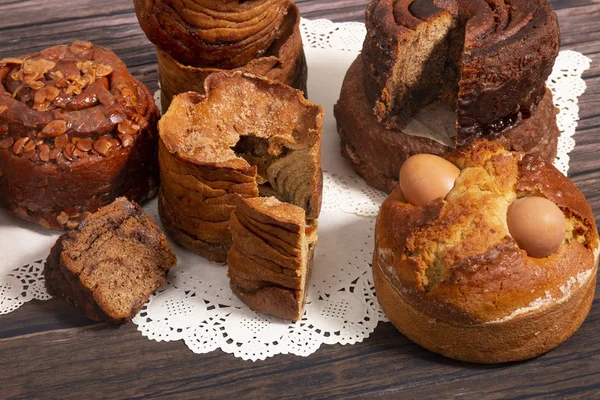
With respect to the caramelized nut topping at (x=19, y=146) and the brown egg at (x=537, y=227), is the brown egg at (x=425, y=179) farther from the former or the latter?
the caramelized nut topping at (x=19, y=146)

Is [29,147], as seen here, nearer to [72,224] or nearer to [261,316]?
[72,224]

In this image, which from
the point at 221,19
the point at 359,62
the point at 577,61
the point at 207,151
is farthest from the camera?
the point at 577,61

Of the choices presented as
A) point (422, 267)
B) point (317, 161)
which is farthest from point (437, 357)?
point (317, 161)

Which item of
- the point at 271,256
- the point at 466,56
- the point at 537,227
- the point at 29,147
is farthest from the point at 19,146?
the point at 537,227

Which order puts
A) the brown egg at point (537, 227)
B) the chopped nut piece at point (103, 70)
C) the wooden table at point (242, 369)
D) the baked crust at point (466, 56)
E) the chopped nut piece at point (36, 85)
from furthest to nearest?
the chopped nut piece at point (103, 70)
the chopped nut piece at point (36, 85)
the baked crust at point (466, 56)
the wooden table at point (242, 369)
the brown egg at point (537, 227)

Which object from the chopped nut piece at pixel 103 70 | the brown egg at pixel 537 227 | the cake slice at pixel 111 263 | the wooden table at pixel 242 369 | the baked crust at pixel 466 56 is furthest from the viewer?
the chopped nut piece at pixel 103 70

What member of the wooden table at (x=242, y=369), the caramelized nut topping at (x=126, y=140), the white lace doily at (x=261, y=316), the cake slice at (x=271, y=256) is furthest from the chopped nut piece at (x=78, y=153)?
the cake slice at (x=271, y=256)

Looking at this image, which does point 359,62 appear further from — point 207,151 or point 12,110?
point 12,110
